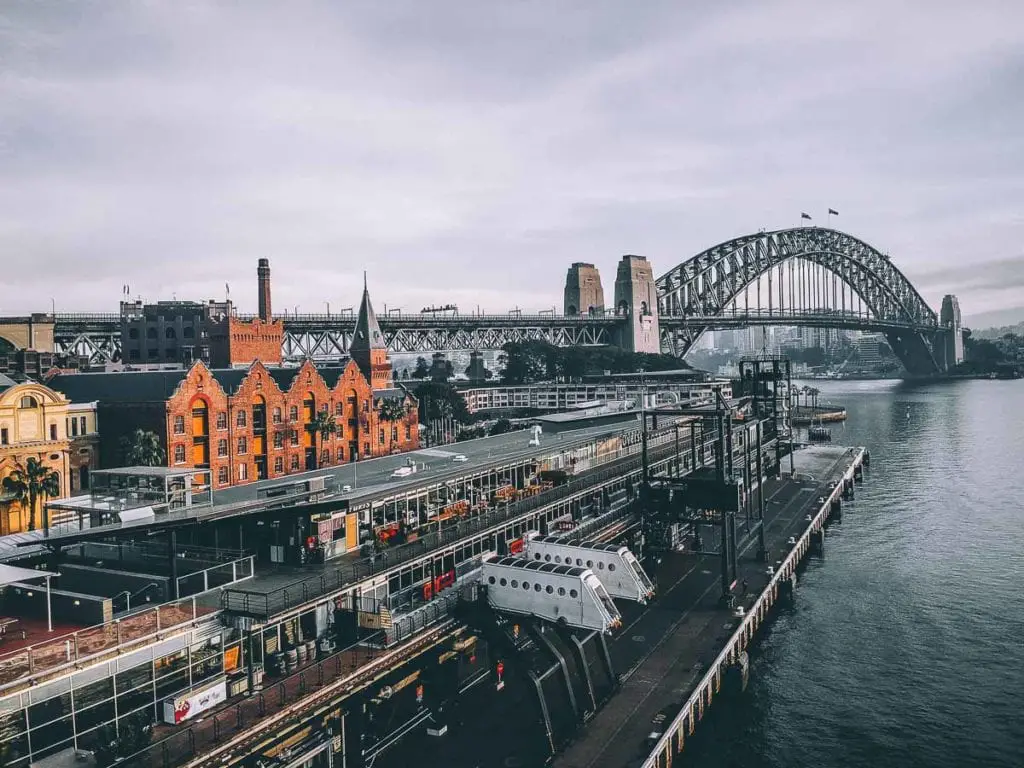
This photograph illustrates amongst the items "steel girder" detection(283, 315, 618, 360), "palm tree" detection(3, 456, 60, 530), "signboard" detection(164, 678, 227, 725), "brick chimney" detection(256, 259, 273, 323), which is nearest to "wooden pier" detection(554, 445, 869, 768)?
"signboard" detection(164, 678, 227, 725)

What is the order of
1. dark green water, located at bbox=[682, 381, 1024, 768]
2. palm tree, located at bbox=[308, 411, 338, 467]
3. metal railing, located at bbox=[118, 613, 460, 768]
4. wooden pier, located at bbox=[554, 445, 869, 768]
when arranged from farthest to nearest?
palm tree, located at bbox=[308, 411, 338, 467] < dark green water, located at bbox=[682, 381, 1024, 768] < wooden pier, located at bbox=[554, 445, 869, 768] < metal railing, located at bbox=[118, 613, 460, 768]

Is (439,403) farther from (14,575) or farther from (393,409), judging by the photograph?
(14,575)

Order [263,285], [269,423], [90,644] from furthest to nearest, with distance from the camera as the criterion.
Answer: [263,285] → [269,423] → [90,644]

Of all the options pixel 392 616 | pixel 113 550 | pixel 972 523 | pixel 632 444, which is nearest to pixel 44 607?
pixel 113 550

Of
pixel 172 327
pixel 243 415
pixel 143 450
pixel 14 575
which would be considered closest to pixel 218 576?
pixel 14 575

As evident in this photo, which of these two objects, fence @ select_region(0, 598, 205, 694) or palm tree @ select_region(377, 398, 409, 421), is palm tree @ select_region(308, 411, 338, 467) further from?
fence @ select_region(0, 598, 205, 694)
